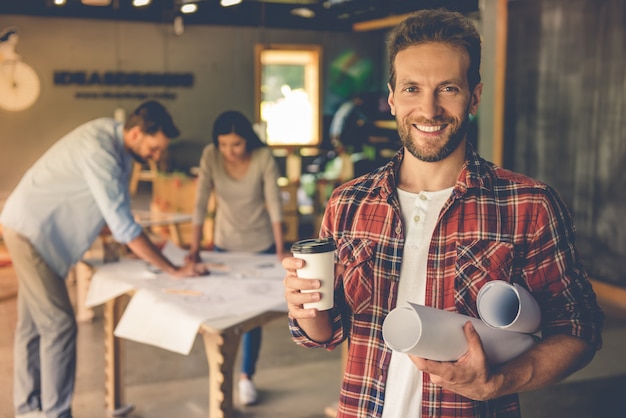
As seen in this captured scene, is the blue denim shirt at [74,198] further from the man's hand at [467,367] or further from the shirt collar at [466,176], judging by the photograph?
the man's hand at [467,367]

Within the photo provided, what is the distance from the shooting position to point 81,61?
1011 cm

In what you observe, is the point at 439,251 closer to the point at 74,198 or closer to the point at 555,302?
the point at 555,302

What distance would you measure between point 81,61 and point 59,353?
24.3 feet

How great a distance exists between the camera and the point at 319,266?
134 cm

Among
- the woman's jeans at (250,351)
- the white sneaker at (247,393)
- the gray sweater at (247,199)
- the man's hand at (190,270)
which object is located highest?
the gray sweater at (247,199)

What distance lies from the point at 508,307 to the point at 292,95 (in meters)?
10.7

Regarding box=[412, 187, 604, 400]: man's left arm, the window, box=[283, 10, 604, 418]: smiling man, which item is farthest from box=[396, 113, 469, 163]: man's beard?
the window

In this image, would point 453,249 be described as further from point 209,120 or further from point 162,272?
point 209,120

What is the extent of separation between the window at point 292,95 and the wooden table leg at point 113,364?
775 cm

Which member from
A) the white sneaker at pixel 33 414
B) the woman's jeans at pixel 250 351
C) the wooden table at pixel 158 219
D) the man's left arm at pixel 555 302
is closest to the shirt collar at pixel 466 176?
the man's left arm at pixel 555 302

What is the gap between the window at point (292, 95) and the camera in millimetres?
11609

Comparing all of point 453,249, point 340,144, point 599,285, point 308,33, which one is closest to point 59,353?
point 453,249

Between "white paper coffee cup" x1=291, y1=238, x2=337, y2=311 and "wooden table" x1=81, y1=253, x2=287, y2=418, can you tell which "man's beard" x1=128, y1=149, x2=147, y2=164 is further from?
"white paper coffee cup" x1=291, y1=238, x2=337, y2=311

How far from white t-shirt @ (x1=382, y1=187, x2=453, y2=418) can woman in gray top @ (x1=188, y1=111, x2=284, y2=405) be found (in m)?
2.68
